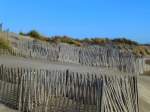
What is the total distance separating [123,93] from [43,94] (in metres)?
2.60

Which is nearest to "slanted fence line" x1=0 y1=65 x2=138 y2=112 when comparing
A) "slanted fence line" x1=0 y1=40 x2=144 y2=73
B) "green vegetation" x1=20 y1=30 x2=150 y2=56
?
"slanted fence line" x1=0 y1=40 x2=144 y2=73

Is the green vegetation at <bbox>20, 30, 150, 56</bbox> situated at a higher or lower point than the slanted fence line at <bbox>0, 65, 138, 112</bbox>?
higher

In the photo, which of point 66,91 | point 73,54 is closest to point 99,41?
point 73,54

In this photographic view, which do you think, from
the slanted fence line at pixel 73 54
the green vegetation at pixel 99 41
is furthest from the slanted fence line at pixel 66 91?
the green vegetation at pixel 99 41

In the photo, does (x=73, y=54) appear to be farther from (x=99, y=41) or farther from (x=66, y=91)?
(x=99, y=41)

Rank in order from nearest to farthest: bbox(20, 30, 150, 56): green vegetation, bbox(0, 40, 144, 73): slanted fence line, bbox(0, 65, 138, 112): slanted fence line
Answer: bbox(0, 65, 138, 112): slanted fence line
bbox(0, 40, 144, 73): slanted fence line
bbox(20, 30, 150, 56): green vegetation

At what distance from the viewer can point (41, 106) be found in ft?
52.1

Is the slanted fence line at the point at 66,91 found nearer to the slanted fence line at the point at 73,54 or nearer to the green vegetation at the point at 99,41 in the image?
the slanted fence line at the point at 73,54

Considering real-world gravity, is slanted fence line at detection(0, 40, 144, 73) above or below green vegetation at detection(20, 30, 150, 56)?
below

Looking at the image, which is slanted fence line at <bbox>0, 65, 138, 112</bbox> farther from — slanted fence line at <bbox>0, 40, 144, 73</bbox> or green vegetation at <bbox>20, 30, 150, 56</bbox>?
green vegetation at <bbox>20, 30, 150, 56</bbox>

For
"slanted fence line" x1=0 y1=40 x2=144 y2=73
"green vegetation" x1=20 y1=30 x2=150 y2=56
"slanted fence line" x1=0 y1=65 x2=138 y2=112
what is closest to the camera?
"slanted fence line" x1=0 y1=65 x2=138 y2=112

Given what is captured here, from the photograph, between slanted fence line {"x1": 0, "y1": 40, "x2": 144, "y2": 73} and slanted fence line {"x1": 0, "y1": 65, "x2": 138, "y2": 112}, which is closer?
slanted fence line {"x1": 0, "y1": 65, "x2": 138, "y2": 112}

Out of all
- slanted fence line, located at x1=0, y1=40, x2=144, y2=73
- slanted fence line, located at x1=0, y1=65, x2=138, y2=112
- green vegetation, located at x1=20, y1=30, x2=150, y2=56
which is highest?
green vegetation, located at x1=20, y1=30, x2=150, y2=56

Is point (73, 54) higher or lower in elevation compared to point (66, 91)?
higher
